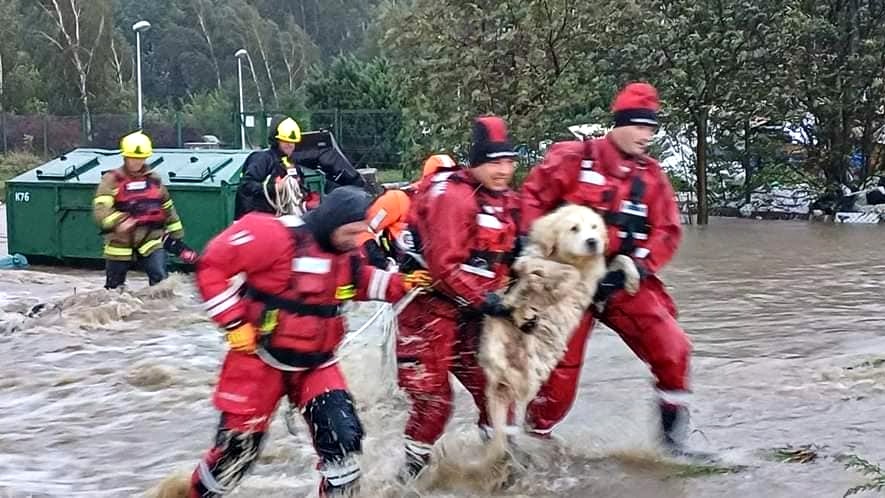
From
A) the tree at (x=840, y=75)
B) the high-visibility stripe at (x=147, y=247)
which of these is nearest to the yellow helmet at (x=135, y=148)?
the high-visibility stripe at (x=147, y=247)

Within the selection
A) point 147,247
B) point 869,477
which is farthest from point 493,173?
point 147,247

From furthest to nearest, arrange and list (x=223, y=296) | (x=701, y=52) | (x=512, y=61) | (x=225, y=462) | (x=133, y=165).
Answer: (x=512, y=61) → (x=701, y=52) → (x=133, y=165) → (x=225, y=462) → (x=223, y=296)

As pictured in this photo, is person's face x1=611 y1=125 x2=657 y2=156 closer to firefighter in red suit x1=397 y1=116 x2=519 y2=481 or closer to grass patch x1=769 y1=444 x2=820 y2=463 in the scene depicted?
firefighter in red suit x1=397 y1=116 x2=519 y2=481

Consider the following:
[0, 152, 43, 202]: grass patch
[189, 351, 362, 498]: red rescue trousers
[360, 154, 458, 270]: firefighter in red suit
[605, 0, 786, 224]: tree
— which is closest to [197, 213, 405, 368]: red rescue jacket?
[189, 351, 362, 498]: red rescue trousers

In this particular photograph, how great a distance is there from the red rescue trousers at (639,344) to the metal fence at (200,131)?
84.4 ft

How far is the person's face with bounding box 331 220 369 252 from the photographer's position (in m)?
4.93

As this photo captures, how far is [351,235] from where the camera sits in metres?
4.95

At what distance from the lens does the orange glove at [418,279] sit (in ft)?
18.5

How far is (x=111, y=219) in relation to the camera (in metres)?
10.8

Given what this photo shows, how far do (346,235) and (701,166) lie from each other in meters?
18.6

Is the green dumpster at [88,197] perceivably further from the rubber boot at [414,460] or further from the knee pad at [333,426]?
the knee pad at [333,426]

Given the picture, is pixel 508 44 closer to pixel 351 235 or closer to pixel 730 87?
pixel 730 87

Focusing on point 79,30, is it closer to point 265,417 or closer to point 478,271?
point 478,271

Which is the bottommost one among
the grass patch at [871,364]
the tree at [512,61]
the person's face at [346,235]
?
the grass patch at [871,364]
